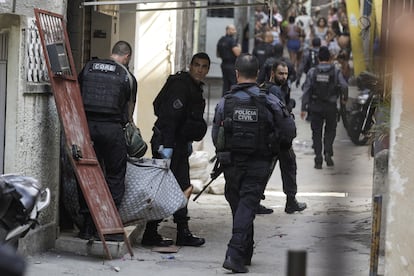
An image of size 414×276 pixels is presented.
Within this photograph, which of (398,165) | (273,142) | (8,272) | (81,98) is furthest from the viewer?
(81,98)

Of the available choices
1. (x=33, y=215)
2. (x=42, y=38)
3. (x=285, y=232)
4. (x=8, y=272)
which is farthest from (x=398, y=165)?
(x=8, y=272)

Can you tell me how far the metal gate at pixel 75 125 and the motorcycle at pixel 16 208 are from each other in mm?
1833

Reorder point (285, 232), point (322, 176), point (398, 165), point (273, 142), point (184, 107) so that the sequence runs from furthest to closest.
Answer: point (322, 176), point (285, 232), point (184, 107), point (273, 142), point (398, 165)

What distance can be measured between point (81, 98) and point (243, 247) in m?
1.83

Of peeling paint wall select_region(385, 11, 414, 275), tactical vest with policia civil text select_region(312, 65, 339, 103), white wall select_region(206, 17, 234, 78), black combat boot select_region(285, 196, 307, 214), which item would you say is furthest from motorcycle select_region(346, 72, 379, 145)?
peeling paint wall select_region(385, 11, 414, 275)

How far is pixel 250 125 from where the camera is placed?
755 cm

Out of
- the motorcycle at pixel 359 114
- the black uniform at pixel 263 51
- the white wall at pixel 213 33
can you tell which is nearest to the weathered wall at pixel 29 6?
the motorcycle at pixel 359 114

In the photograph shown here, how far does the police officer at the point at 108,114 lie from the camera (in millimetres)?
8109

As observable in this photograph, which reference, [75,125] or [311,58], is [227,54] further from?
[75,125]

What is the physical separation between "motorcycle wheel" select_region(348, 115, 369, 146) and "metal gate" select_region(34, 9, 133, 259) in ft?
29.1

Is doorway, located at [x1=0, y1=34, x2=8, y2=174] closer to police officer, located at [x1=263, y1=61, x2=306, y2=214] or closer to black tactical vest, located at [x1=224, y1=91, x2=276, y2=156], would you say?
black tactical vest, located at [x1=224, y1=91, x2=276, y2=156]

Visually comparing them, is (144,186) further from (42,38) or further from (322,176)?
(322,176)

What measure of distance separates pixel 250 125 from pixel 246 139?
11 cm

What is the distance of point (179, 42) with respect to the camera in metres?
14.7
